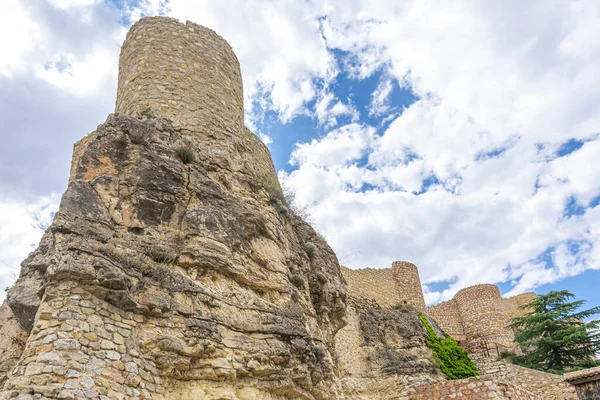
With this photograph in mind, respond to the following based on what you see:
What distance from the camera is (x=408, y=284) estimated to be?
76.3 ft

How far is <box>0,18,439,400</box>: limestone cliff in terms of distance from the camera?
16.1ft

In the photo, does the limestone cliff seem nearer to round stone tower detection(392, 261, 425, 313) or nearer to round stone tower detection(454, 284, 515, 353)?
round stone tower detection(392, 261, 425, 313)

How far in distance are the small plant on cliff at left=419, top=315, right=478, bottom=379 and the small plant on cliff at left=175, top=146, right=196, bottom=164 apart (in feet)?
42.8

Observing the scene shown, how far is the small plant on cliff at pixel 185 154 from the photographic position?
750 cm

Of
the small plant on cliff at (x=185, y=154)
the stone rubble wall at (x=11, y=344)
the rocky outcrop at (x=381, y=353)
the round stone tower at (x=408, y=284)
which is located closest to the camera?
the stone rubble wall at (x=11, y=344)

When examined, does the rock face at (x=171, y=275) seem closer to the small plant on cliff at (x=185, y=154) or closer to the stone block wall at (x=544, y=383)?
the small plant on cliff at (x=185, y=154)

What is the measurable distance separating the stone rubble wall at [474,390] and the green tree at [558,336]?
855 cm

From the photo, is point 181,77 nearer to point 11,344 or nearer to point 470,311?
point 11,344

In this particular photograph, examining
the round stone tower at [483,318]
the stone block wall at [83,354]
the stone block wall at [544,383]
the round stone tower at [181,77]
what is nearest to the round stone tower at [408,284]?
the stone block wall at [544,383]

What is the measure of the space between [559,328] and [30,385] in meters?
23.1

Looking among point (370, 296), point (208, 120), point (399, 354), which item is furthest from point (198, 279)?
point (370, 296)

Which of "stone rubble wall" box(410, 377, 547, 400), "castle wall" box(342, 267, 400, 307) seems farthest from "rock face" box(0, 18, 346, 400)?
"castle wall" box(342, 267, 400, 307)

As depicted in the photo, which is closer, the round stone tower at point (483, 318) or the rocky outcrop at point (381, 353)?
the rocky outcrop at point (381, 353)

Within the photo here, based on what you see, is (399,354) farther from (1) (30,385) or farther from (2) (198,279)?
(1) (30,385)
